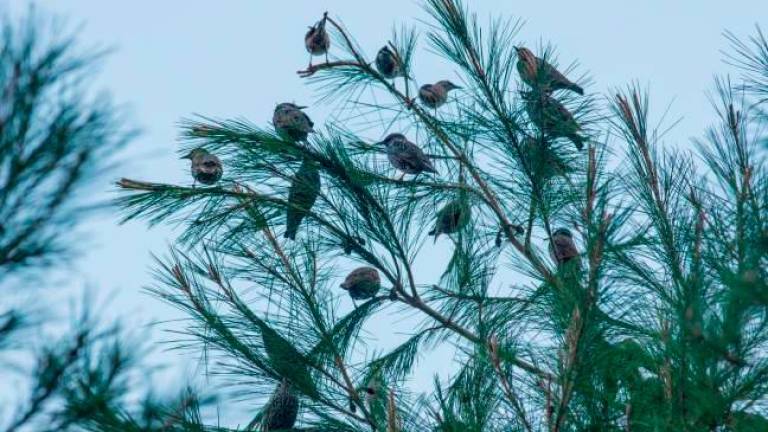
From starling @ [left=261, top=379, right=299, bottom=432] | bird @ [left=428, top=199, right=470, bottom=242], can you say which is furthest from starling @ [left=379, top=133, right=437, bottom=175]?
starling @ [left=261, top=379, right=299, bottom=432]

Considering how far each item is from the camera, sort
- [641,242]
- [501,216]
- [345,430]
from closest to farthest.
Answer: [641,242] < [345,430] < [501,216]

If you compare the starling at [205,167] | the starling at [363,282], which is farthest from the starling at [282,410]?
the starling at [205,167]

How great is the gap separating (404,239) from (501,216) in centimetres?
40

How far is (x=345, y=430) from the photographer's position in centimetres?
349

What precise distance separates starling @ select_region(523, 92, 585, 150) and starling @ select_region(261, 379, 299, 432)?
42.3 inches

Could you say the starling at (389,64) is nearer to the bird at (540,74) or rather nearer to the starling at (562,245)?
the bird at (540,74)

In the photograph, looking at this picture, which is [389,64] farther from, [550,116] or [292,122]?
[550,116]

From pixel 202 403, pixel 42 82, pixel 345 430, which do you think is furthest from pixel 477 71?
pixel 42 82

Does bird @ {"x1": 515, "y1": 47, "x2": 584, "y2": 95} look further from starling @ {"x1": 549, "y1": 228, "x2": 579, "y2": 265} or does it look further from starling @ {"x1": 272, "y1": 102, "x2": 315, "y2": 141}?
starling @ {"x1": 272, "y1": 102, "x2": 315, "y2": 141}

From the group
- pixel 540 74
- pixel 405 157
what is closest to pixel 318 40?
pixel 405 157

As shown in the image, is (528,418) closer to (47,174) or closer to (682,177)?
(682,177)

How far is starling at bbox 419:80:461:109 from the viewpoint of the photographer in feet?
14.0

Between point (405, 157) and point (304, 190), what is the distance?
0.39m

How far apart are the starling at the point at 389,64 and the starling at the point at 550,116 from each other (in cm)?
53
